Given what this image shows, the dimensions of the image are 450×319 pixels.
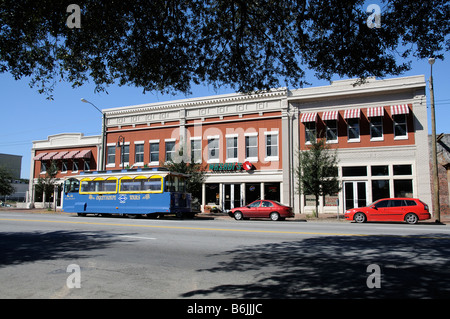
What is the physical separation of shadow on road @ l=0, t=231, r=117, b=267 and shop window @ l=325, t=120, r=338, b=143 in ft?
63.7

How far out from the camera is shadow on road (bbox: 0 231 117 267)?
8391 millimetres

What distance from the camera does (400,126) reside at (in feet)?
81.7

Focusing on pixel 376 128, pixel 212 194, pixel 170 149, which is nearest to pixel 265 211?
pixel 212 194

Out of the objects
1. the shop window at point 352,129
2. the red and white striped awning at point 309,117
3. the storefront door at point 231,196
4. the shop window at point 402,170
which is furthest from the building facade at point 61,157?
the shop window at point 402,170

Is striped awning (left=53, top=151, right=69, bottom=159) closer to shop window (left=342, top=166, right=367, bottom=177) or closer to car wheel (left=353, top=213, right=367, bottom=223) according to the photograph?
shop window (left=342, top=166, right=367, bottom=177)

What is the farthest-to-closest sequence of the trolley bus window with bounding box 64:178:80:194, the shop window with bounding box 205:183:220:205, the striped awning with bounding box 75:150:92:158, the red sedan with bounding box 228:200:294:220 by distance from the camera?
the striped awning with bounding box 75:150:92:158 → the shop window with bounding box 205:183:220:205 → the trolley bus window with bounding box 64:178:80:194 → the red sedan with bounding box 228:200:294:220

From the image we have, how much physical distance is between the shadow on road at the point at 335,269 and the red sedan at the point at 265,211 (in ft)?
37.4

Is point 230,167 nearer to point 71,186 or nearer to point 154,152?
point 154,152

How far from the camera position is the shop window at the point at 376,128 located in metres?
25.4

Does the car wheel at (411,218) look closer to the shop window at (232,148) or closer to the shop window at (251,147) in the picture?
the shop window at (251,147)

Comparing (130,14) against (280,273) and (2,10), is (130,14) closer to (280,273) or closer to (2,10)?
(2,10)

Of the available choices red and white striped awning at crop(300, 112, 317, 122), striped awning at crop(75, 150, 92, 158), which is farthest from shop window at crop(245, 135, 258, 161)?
striped awning at crop(75, 150, 92, 158)

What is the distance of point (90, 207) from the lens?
24.5 metres

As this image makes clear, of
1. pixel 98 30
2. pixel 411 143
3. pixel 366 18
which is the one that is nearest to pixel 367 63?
pixel 366 18
